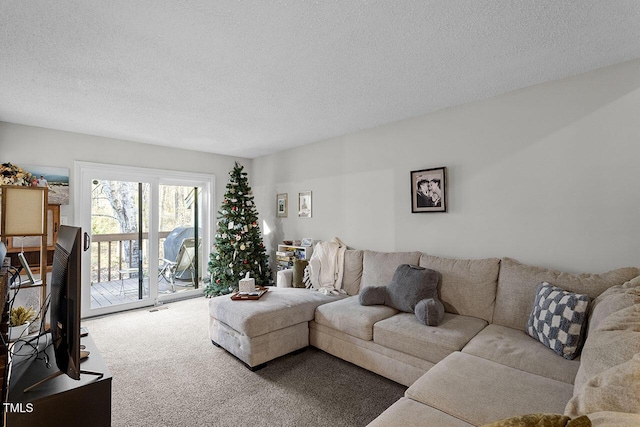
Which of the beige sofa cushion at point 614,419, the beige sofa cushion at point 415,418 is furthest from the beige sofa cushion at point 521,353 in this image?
the beige sofa cushion at point 614,419

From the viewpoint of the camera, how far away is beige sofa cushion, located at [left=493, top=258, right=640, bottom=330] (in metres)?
Result: 2.09

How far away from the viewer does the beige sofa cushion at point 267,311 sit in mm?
2666

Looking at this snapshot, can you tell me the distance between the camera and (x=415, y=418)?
1381 millimetres

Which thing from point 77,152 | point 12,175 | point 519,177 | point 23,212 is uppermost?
point 77,152

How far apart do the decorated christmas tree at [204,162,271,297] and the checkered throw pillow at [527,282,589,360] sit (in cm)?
368

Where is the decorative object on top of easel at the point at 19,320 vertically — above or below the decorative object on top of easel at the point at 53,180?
below

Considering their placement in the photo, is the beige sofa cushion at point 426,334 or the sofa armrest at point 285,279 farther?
the sofa armrest at point 285,279

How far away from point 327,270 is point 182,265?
2722 millimetres

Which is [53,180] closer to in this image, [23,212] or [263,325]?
[23,212]

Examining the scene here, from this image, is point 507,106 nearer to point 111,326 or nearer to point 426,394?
point 426,394

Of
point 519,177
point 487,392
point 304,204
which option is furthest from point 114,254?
point 519,177

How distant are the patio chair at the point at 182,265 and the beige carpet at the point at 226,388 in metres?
1.55

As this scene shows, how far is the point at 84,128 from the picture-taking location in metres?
3.82

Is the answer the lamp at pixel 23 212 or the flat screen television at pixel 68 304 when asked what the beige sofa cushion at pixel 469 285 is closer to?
the flat screen television at pixel 68 304
